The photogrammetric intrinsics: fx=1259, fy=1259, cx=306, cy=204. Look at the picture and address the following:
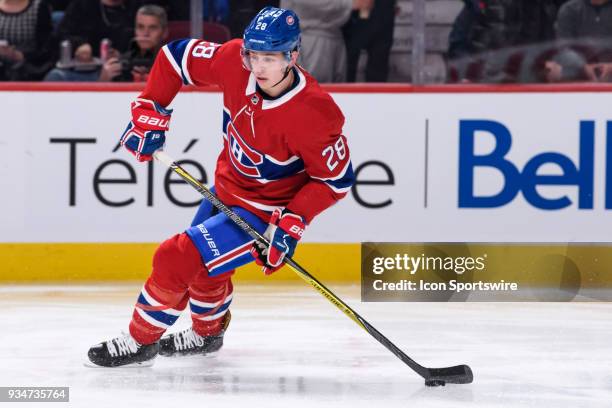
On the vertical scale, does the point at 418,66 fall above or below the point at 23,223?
above

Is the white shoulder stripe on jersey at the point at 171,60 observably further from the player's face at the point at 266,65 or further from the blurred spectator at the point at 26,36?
the blurred spectator at the point at 26,36

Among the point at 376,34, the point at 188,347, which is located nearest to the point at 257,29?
the point at 188,347

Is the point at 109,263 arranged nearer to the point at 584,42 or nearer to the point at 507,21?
the point at 507,21

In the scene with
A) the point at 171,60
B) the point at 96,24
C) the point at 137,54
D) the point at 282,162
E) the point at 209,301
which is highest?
the point at 96,24

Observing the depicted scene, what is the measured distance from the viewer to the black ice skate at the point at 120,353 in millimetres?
3748

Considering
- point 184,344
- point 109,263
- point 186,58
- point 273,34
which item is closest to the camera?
point 273,34

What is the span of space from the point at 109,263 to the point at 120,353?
5.45ft

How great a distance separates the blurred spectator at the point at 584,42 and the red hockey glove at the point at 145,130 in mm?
2225

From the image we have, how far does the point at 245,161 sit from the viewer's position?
3760 mm

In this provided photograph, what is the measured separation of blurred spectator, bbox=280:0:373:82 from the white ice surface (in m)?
0.94

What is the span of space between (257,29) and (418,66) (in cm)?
204

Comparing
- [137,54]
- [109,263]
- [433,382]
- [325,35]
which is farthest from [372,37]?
[433,382]

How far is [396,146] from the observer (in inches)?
213

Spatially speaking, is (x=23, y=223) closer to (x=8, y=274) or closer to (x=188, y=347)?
(x=8, y=274)
